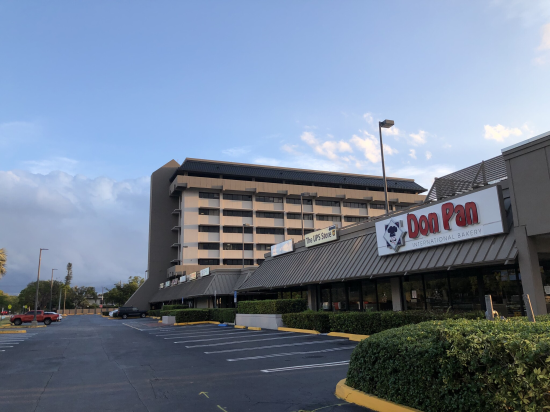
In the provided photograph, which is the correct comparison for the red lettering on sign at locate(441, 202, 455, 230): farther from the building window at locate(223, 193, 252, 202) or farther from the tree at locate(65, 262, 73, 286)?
the tree at locate(65, 262, 73, 286)

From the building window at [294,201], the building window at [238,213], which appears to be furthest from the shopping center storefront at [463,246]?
the building window at [294,201]

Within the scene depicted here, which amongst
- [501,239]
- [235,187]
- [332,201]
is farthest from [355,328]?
[332,201]

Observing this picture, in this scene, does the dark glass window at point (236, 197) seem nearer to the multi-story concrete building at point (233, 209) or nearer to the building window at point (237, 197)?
the building window at point (237, 197)

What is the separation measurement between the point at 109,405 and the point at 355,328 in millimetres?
13621

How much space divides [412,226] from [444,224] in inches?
78.7

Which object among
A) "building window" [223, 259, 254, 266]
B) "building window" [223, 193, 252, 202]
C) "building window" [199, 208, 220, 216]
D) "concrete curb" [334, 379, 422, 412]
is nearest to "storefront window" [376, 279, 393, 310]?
"concrete curb" [334, 379, 422, 412]

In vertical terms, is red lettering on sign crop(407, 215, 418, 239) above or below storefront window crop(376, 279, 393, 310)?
above

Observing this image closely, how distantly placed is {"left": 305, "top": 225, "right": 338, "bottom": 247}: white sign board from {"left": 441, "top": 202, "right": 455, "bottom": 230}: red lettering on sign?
1005cm

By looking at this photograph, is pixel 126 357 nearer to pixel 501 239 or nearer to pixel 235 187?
pixel 501 239

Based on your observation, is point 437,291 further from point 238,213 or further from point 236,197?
point 236,197

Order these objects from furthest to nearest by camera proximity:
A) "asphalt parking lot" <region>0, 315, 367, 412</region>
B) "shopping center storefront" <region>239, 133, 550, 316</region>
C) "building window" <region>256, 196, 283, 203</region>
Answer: "building window" <region>256, 196, 283, 203</region>
"shopping center storefront" <region>239, 133, 550, 316</region>
"asphalt parking lot" <region>0, 315, 367, 412</region>

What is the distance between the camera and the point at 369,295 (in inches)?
965

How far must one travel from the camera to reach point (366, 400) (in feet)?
24.5

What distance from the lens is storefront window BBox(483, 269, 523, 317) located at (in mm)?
16484
